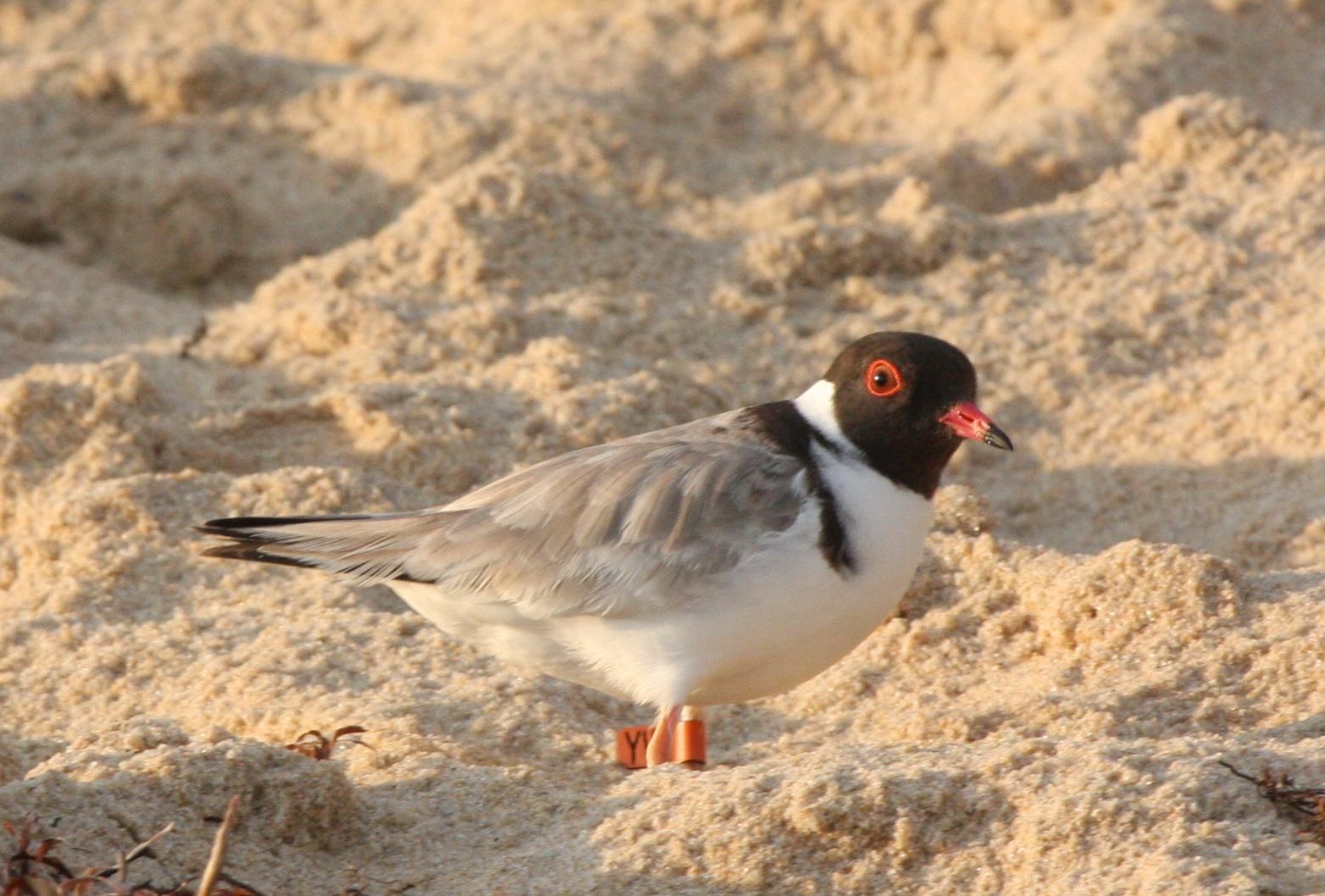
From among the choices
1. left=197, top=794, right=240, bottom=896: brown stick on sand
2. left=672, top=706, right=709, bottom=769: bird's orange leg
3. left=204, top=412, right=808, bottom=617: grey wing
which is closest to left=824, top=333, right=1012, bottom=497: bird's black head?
left=204, top=412, right=808, bottom=617: grey wing

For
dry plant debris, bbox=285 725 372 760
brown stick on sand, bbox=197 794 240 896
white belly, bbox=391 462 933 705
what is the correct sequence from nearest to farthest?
brown stick on sand, bbox=197 794 240 896 < dry plant debris, bbox=285 725 372 760 < white belly, bbox=391 462 933 705

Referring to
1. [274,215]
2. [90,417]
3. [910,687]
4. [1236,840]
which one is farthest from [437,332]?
[1236,840]

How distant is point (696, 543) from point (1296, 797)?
1.60 m

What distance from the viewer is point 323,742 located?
4.47 metres

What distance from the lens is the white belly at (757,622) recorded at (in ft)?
15.0

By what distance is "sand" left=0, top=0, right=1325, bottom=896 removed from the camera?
396 cm

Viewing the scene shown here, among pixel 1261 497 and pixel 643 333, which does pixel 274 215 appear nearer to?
pixel 643 333

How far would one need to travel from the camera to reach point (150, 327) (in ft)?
24.7

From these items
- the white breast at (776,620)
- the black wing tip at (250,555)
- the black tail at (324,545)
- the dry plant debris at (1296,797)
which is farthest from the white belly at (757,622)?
the dry plant debris at (1296,797)

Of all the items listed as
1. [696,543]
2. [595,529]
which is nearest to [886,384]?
[696,543]

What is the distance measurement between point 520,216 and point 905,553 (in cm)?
312

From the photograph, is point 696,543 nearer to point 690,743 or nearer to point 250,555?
point 690,743

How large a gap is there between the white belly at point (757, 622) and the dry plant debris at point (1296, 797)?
1.08 m

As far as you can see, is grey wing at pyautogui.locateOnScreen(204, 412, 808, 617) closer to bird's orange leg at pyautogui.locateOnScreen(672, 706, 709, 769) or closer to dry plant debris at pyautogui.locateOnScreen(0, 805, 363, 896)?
bird's orange leg at pyautogui.locateOnScreen(672, 706, 709, 769)
